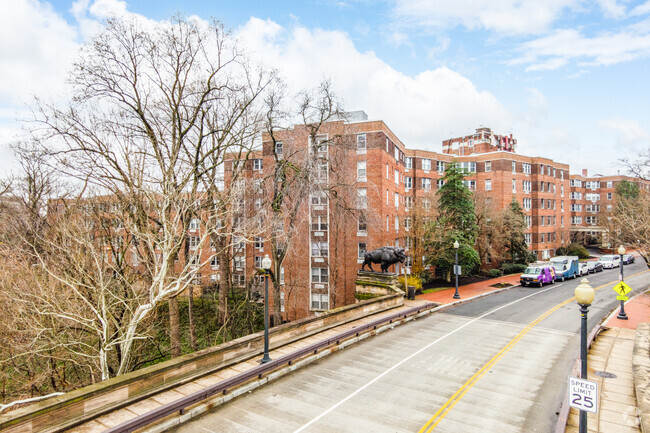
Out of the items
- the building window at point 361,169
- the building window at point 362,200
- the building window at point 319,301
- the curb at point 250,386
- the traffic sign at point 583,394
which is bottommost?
the building window at point 319,301

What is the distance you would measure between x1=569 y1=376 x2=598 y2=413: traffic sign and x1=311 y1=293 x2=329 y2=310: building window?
25.8 m

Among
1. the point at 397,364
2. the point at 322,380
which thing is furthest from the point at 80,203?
the point at 397,364

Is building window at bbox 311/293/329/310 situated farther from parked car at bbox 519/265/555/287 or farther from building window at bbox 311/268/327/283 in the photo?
parked car at bbox 519/265/555/287

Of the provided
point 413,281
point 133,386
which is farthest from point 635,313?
point 133,386

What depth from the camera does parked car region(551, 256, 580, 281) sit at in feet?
121

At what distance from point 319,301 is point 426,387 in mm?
21850

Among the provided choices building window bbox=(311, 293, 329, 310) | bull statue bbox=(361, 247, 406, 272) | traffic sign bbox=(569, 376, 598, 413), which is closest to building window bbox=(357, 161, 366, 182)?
bull statue bbox=(361, 247, 406, 272)

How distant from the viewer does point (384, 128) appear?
110 ft

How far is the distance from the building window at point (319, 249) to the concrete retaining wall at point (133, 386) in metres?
16.5

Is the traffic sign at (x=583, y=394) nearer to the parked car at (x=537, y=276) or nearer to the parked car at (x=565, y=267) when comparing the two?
the parked car at (x=537, y=276)

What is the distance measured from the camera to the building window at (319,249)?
3269 centimetres

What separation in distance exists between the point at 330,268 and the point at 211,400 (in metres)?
21.8

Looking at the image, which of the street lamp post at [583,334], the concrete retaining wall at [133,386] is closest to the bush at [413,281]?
the concrete retaining wall at [133,386]

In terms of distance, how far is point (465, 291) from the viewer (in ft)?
102
